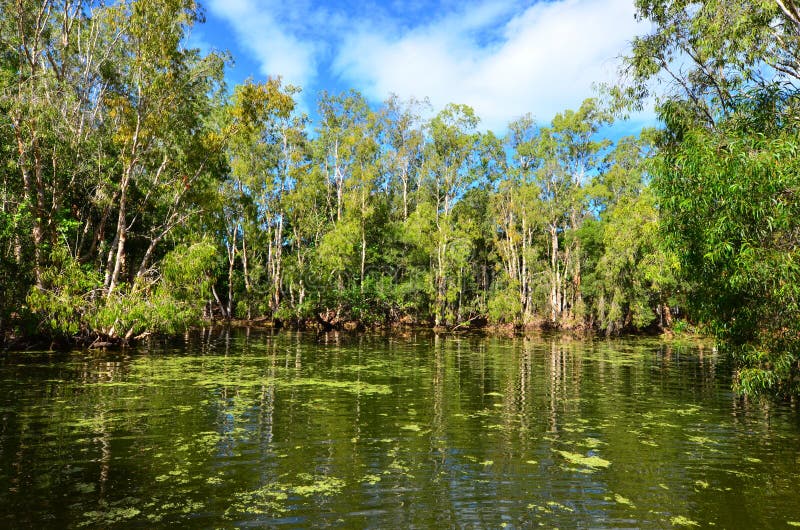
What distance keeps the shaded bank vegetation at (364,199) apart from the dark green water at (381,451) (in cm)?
340

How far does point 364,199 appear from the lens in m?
49.7

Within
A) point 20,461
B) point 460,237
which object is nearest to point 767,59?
point 20,461

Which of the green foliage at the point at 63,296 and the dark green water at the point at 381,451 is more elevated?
the green foliage at the point at 63,296

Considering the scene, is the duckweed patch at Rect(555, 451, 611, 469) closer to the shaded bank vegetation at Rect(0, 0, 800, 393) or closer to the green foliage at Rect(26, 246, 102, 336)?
the shaded bank vegetation at Rect(0, 0, 800, 393)

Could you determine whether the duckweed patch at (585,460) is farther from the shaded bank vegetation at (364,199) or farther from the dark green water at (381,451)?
the shaded bank vegetation at (364,199)

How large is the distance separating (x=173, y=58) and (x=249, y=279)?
30814 millimetres

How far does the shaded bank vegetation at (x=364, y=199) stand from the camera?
1180cm

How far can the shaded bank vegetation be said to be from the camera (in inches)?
464

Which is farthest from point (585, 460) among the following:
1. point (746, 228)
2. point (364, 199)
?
point (364, 199)

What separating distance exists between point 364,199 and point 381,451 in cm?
4230

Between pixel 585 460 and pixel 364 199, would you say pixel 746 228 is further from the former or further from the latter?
pixel 364 199

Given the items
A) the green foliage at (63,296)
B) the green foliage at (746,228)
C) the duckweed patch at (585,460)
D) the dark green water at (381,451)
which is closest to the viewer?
the dark green water at (381,451)

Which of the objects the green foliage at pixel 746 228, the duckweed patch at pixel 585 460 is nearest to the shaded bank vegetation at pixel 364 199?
the green foliage at pixel 746 228

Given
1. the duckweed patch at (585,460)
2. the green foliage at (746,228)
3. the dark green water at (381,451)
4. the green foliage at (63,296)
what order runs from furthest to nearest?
the green foliage at (63,296), the green foliage at (746,228), the duckweed patch at (585,460), the dark green water at (381,451)
